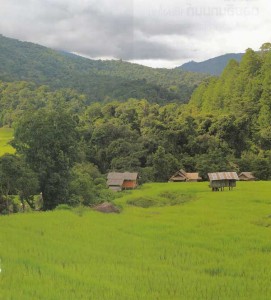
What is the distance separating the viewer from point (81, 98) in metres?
114

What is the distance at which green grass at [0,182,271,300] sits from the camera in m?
10.5

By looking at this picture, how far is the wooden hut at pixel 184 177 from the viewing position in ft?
173

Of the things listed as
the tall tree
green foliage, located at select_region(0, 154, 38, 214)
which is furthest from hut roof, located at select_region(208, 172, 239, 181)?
green foliage, located at select_region(0, 154, 38, 214)

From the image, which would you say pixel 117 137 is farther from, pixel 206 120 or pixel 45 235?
pixel 45 235

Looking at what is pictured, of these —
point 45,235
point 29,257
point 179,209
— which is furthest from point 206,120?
point 29,257

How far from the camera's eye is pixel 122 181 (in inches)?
1834

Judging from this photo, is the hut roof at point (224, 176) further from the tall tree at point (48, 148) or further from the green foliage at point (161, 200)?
the tall tree at point (48, 148)

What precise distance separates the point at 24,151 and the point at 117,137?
32.6 m

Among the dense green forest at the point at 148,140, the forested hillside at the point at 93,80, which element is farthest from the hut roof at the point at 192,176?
the forested hillside at the point at 93,80

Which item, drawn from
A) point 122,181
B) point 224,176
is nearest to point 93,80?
point 122,181

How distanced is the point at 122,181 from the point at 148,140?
51.9 feet

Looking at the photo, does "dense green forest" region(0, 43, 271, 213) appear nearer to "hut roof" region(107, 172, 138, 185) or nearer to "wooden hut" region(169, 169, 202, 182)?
"wooden hut" region(169, 169, 202, 182)

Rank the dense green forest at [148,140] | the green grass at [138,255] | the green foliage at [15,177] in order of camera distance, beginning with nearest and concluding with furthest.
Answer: the green grass at [138,255], the green foliage at [15,177], the dense green forest at [148,140]

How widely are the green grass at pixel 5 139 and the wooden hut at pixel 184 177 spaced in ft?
93.7
